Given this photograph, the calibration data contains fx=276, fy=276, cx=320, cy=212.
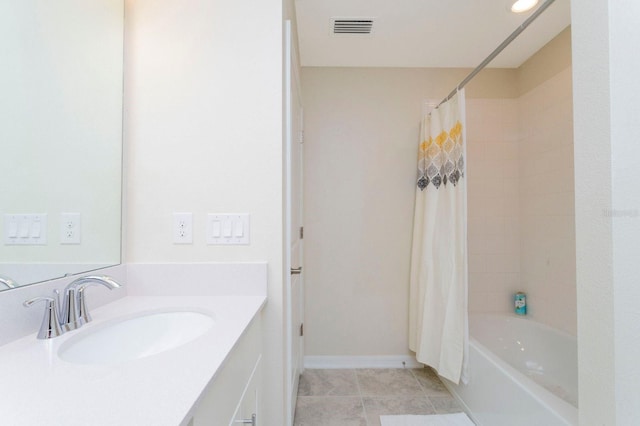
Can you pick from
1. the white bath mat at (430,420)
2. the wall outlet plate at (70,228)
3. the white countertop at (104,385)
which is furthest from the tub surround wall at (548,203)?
the wall outlet plate at (70,228)

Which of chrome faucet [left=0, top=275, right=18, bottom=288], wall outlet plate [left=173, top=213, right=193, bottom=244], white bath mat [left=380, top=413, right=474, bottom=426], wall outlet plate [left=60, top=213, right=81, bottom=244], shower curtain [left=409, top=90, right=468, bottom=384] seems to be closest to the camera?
chrome faucet [left=0, top=275, right=18, bottom=288]

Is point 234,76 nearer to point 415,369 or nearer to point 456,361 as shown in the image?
point 456,361

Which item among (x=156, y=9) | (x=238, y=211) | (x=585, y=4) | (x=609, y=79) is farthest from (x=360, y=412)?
(x=156, y=9)

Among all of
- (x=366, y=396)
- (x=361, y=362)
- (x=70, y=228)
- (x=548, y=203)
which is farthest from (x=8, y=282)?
(x=548, y=203)

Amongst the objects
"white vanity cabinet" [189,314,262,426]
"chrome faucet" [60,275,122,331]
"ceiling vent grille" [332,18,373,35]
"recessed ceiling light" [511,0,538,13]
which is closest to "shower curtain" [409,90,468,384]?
"recessed ceiling light" [511,0,538,13]

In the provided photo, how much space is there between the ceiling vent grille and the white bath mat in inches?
95.3

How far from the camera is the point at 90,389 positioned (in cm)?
48

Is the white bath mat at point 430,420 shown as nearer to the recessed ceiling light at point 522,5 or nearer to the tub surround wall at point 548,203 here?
the tub surround wall at point 548,203

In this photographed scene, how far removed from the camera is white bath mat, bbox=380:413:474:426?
1.56 m

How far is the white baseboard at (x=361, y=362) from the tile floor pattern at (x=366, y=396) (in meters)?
0.05

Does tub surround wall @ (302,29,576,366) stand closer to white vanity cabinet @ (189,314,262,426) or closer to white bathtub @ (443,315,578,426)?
white bathtub @ (443,315,578,426)

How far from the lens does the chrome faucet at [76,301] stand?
75 cm

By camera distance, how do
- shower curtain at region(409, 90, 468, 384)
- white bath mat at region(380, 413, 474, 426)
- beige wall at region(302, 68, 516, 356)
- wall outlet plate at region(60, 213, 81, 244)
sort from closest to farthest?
wall outlet plate at region(60, 213, 81, 244)
white bath mat at region(380, 413, 474, 426)
shower curtain at region(409, 90, 468, 384)
beige wall at region(302, 68, 516, 356)

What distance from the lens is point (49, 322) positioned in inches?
27.9
